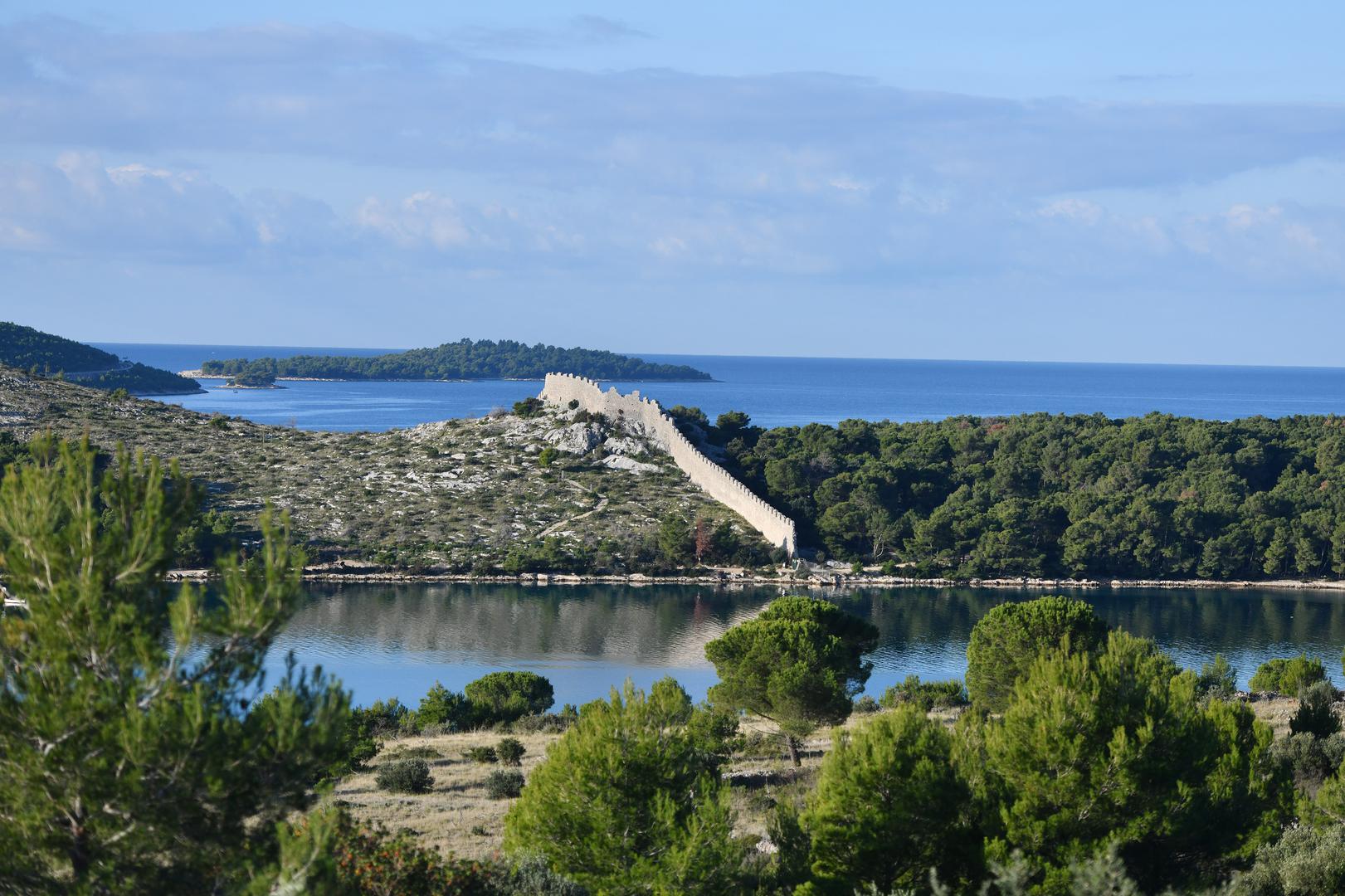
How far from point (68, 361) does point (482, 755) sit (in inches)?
4893

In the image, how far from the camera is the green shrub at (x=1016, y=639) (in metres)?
28.4

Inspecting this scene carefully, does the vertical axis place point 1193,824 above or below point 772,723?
above

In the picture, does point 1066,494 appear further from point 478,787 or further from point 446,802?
point 446,802

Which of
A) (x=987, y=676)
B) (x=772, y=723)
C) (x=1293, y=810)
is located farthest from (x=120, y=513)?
(x=772, y=723)

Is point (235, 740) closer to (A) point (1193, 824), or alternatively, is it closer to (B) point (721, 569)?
(A) point (1193, 824)

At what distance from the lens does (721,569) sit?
61.6 m

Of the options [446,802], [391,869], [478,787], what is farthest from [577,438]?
[391,869]

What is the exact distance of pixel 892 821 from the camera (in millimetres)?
14359

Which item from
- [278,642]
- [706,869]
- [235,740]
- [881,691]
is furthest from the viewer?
[278,642]

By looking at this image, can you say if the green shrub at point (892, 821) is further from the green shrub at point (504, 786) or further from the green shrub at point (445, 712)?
the green shrub at point (445, 712)

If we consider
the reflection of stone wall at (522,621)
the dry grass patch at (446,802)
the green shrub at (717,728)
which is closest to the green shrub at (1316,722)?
the green shrub at (717,728)

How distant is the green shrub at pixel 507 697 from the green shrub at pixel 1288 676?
60.0 ft

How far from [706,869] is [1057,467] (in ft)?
218

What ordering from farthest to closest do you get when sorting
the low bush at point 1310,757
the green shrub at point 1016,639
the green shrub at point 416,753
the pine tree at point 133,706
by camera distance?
the green shrub at point 1016,639 < the green shrub at point 416,753 < the low bush at point 1310,757 < the pine tree at point 133,706
